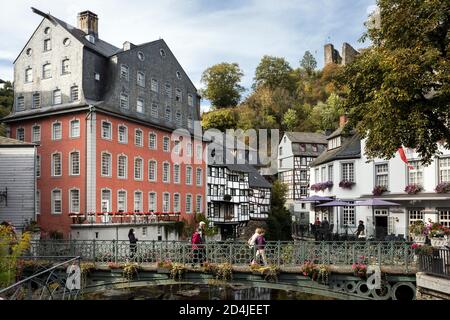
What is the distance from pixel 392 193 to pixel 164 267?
17.1 m

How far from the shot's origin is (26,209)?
2942 centimetres

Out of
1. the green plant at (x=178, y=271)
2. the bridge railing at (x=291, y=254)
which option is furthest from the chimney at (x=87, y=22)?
the green plant at (x=178, y=271)

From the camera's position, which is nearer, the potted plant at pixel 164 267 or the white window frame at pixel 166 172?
the potted plant at pixel 164 267

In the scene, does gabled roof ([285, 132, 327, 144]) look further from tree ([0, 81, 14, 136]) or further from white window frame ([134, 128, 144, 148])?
tree ([0, 81, 14, 136])

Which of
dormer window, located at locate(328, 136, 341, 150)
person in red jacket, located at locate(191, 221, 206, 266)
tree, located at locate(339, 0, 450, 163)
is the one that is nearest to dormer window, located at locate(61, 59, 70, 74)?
dormer window, located at locate(328, 136, 341, 150)

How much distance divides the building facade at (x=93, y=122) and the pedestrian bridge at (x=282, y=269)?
14.2 meters

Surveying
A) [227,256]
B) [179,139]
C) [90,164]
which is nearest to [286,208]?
[179,139]

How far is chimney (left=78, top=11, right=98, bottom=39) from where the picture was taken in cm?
3894

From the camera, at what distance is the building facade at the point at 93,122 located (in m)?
32.9

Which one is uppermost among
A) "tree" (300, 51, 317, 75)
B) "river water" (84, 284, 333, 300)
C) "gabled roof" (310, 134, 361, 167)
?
"tree" (300, 51, 317, 75)

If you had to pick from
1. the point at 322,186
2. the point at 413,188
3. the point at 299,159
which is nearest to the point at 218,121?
the point at 299,159

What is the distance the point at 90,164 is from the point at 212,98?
53142 mm

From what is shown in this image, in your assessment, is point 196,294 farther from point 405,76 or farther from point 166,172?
point 166,172

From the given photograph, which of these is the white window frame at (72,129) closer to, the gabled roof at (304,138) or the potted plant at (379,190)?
the potted plant at (379,190)
